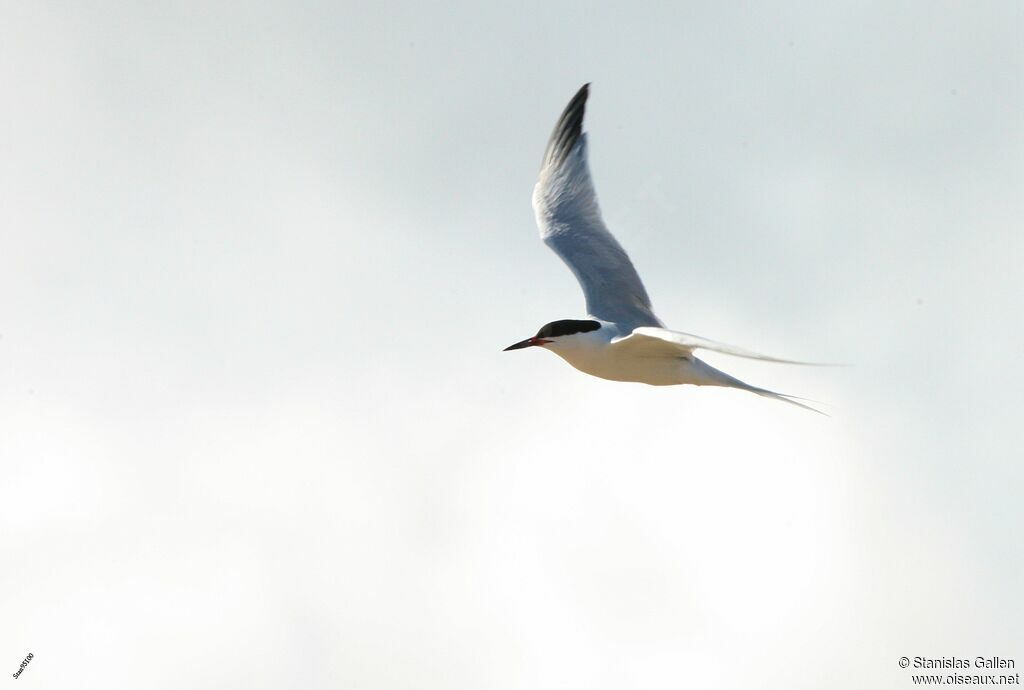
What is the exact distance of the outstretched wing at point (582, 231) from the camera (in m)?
13.9

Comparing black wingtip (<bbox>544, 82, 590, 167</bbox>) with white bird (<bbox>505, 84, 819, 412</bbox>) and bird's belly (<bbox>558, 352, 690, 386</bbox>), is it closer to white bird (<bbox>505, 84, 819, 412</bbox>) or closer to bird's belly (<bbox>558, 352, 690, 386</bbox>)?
white bird (<bbox>505, 84, 819, 412</bbox>)

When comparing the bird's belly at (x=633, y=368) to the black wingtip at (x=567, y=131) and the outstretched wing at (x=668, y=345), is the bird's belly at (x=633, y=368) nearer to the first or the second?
the outstretched wing at (x=668, y=345)

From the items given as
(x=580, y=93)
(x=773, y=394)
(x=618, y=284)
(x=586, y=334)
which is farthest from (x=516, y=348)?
(x=580, y=93)

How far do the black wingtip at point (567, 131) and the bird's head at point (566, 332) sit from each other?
380 centimetres

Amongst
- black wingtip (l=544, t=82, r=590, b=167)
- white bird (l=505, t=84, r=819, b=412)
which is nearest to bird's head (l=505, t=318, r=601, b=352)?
white bird (l=505, t=84, r=819, b=412)

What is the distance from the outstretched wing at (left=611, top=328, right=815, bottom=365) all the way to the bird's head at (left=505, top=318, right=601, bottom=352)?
2.51ft

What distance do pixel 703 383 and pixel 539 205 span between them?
429 cm

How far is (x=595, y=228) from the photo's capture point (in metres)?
14.8

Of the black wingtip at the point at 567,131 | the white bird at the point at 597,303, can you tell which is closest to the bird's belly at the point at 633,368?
the white bird at the point at 597,303

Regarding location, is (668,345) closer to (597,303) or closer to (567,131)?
(597,303)

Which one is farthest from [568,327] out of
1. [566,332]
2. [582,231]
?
[582,231]

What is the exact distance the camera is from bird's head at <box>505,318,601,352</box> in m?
12.3

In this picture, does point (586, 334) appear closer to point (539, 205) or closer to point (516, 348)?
point (516, 348)

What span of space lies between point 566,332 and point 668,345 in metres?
1.37
